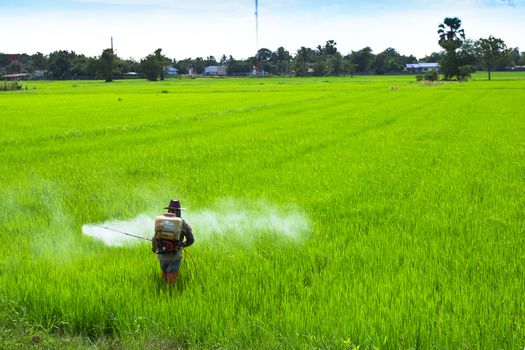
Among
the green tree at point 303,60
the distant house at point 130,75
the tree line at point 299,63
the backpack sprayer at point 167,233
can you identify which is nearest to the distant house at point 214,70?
the tree line at point 299,63

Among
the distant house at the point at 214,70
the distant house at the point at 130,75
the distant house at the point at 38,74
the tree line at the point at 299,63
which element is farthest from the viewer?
the distant house at the point at 214,70

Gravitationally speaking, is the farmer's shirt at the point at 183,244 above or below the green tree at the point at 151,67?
below

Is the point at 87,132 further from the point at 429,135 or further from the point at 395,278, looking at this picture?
the point at 395,278

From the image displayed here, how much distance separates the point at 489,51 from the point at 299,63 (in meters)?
47.3

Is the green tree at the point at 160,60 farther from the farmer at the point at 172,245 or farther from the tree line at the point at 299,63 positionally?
the farmer at the point at 172,245

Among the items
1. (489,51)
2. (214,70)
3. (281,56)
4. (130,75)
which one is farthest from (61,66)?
(489,51)

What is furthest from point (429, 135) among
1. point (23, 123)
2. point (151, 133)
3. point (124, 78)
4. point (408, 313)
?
point (124, 78)

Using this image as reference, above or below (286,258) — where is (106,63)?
above

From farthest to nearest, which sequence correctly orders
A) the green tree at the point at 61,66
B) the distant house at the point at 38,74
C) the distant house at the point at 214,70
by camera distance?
the distant house at the point at 214,70 < the distant house at the point at 38,74 < the green tree at the point at 61,66

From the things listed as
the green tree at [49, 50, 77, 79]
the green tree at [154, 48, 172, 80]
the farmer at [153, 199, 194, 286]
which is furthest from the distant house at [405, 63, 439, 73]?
the farmer at [153, 199, 194, 286]

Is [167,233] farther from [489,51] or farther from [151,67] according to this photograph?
[151,67]

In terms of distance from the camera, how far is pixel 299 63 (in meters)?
122

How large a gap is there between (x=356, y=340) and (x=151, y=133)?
12.8 meters

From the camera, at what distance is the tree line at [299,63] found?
82312mm
